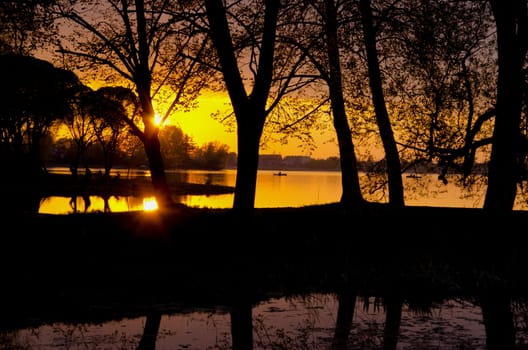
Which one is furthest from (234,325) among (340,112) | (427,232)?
(340,112)

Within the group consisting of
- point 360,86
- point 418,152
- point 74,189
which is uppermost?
point 360,86

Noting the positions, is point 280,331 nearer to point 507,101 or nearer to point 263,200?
point 507,101

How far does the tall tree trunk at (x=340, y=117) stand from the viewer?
22.5 meters

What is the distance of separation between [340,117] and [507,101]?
624 cm

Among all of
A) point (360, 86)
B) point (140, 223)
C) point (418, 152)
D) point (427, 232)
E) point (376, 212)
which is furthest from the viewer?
point (418, 152)

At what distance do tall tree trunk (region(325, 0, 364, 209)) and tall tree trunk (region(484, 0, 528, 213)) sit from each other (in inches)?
214

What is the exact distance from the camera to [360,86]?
85.0 ft

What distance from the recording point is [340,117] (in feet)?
81.0

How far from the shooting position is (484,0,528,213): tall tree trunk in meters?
21.0

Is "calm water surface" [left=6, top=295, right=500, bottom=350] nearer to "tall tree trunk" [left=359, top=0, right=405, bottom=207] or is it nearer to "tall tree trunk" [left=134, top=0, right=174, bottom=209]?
"tall tree trunk" [left=359, top=0, right=405, bottom=207]

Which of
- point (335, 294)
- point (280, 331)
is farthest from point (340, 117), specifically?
point (280, 331)

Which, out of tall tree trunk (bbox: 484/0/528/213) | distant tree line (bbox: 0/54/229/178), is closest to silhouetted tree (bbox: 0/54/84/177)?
distant tree line (bbox: 0/54/229/178)

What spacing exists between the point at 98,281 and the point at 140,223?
11.1ft

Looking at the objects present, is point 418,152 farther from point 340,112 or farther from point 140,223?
point 140,223
